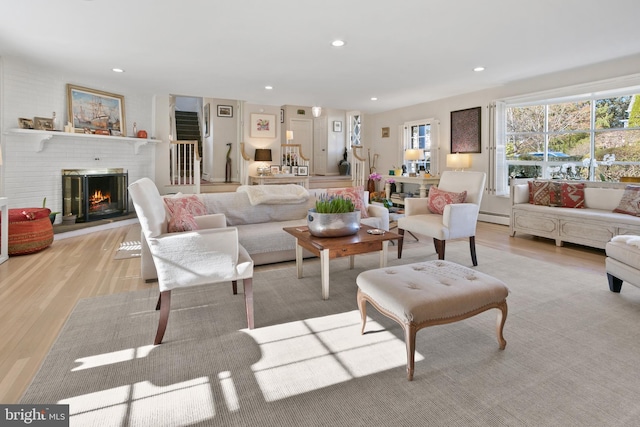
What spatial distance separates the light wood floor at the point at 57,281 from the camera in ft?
6.89

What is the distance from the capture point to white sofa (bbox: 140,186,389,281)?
148 inches

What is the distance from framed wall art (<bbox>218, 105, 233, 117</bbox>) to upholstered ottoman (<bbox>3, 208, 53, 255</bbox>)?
20.4 ft

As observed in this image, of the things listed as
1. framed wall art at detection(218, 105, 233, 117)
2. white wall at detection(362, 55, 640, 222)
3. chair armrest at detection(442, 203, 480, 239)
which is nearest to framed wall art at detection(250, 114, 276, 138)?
framed wall art at detection(218, 105, 233, 117)

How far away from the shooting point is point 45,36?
13.2 feet

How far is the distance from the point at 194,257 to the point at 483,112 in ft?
20.7

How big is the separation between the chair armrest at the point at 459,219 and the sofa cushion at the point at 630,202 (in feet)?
6.56

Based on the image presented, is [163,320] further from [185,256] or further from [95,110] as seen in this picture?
[95,110]

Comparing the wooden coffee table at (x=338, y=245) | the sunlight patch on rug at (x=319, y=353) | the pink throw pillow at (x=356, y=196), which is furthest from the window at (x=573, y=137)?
the sunlight patch on rug at (x=319, y=353)

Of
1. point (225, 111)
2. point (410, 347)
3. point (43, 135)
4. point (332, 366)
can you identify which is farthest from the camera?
point (225, 111)

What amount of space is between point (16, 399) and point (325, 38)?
3.92 m

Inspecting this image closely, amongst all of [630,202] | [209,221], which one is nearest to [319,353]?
[209,221]

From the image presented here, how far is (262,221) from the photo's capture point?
171 inches

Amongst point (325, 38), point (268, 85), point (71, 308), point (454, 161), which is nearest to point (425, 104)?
point (454, 161)

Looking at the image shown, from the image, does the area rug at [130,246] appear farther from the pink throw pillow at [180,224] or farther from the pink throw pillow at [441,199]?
the pink throw pillow at [441,199]
